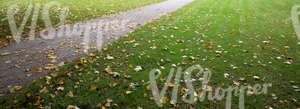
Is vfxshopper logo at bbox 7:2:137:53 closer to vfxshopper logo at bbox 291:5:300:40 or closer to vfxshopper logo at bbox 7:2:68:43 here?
vfxshopper logo at bbox 7:2:68:43

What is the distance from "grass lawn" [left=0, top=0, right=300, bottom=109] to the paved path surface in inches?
16.7

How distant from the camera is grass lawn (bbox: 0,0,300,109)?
3.50 m

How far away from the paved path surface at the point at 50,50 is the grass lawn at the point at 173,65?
16.7 inches

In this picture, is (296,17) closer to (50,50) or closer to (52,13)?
(50,50)

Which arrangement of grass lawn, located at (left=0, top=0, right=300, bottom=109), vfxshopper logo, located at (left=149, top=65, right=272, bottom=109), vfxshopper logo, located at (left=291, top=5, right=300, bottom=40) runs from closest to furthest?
grass lawn, located at (left=0, top=0, right=300, bottom=109) → vfxshopper logo, located at (left=149, top=65, right=272, bottom=109) → vfxshopper logo, located at (left=291, top=5, right=300, bottom=40)

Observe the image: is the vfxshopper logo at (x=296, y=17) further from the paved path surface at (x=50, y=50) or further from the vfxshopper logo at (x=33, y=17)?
the vfxshopper logo at (x=33, y=17)

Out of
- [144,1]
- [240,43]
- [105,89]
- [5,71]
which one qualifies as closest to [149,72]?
[105,89]

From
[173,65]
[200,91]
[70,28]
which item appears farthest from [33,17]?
[200,91]

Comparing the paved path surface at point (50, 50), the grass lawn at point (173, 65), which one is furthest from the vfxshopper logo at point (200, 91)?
the paved path surface at point (50, 50)

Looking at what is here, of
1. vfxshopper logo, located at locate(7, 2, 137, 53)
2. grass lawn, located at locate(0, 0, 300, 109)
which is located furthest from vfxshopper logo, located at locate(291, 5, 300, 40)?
vfxshopper logo, located at locate(7, 2, 137, 53)

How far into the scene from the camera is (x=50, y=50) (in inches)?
212

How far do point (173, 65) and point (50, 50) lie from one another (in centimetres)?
361

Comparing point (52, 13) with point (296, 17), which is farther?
point (296, 17)

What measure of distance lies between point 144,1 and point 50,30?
8.94 meters
